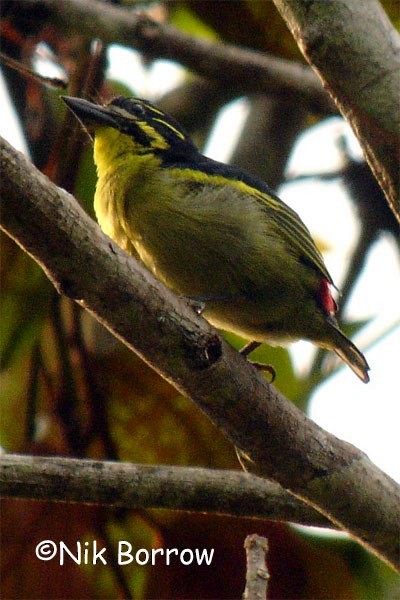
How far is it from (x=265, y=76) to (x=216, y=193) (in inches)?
59.5

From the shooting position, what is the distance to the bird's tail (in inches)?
147

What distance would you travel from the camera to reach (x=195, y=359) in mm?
2469

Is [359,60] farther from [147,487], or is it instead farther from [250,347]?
[250,347]

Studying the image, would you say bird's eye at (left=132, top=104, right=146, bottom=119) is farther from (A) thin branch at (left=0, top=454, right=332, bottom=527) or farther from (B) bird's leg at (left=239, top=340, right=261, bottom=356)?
(A) thin branch at (left=0, top=454, right=332, bottom=527)

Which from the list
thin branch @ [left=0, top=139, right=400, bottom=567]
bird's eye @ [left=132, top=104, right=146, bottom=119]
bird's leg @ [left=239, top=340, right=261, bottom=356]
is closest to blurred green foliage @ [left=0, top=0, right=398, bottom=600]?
bird's eye @ [left=132, top=104, right=146, bottom=119]

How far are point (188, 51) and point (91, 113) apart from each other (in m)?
1.16

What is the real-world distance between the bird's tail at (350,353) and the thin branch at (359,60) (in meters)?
1.18

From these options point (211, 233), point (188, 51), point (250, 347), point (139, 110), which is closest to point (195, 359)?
point (211, 233)

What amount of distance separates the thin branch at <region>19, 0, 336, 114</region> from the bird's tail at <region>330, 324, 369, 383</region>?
1385 mm

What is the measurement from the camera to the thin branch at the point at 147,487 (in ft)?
8.75

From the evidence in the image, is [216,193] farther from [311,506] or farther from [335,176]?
[335,176]

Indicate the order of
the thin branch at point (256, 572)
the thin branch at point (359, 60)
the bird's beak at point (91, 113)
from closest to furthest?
1. the thin branch at point (256, 572)
2. the thin branch at point (359, 60)
3. the bird's beak at point (91, 113)

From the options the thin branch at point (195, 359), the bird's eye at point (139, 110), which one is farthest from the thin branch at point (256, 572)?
the bird's eye at point (139, 110)

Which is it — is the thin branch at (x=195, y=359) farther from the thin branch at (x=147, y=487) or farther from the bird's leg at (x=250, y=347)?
the bird's leg at (x=250, y=347)
